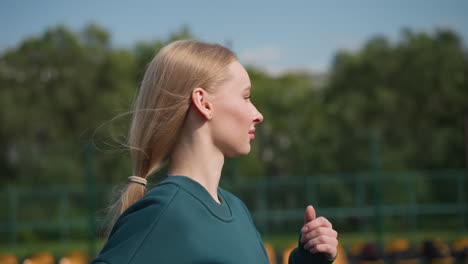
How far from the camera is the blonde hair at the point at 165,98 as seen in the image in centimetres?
148

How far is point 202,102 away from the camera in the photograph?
150 centimetres

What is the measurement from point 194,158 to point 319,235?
0.37m

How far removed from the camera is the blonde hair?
58.4 inches

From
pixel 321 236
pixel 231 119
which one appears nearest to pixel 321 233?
pixel 321 236

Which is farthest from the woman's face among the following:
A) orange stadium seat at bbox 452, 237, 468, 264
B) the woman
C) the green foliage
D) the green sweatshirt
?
the green foliage

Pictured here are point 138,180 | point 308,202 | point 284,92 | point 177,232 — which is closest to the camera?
point 177,232

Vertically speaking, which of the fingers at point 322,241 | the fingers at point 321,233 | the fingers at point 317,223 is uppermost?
the fingers at point 317,223

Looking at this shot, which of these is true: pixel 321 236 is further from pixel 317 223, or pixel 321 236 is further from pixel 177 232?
pixel 177 232

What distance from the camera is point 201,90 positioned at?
149cm

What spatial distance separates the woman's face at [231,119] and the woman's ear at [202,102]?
0.05ft

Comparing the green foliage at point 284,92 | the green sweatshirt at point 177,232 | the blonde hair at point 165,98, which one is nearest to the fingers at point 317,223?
the green sweatshirt at point 177,232

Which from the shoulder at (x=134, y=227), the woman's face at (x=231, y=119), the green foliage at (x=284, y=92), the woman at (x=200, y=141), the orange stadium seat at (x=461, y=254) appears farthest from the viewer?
the green foliage at (x=284, y=92)

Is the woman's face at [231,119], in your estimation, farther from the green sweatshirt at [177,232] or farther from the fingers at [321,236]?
the fingers at [321,236]

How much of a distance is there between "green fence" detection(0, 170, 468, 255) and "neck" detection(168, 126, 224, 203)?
13773 mm
